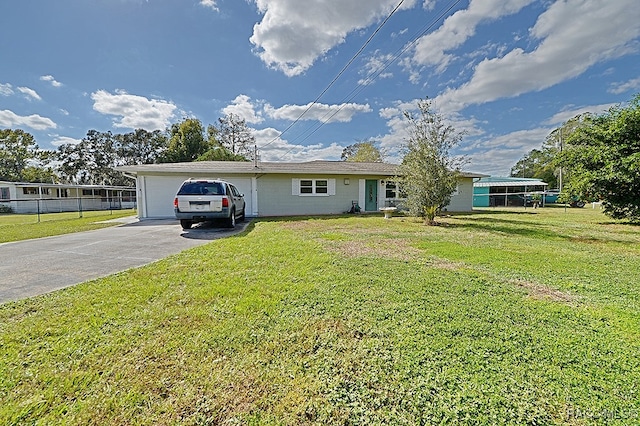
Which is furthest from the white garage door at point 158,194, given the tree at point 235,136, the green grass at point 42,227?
the tree at point 235,136

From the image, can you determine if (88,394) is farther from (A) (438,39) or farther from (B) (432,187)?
(A) (438,39)

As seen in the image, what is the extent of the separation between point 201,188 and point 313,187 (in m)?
7.44

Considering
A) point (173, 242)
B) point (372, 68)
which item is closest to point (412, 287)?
point (173, 242)

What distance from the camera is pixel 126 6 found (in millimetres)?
8141

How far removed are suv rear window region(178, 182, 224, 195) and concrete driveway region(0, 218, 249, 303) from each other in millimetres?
1323

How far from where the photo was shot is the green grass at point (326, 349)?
5.22 ft

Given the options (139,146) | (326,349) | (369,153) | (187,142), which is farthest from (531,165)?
(139,146)

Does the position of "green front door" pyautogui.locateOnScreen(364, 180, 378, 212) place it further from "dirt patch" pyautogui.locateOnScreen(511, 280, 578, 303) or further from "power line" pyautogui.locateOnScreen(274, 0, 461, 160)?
"dirt patch" pyautogui.locateOnScreen(511, 280, 578, 303)

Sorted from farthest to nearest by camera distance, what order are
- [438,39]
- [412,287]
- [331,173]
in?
[331,173] → [438,39] → [412,287]

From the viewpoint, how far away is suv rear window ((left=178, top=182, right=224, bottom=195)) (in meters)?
8.09

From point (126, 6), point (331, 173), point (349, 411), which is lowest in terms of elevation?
point (349, 411)

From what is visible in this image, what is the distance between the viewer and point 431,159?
33.1ft

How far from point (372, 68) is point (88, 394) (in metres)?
12.1

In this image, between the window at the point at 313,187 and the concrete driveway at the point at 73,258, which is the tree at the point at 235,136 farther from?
the concrete driveway at the point at 73,258
